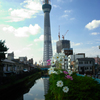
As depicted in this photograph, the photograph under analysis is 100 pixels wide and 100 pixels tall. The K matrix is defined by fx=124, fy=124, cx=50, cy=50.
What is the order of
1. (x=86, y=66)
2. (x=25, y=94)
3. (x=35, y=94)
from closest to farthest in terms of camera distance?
(x=25, y=94)
(x=35, y=94)
(x=86, y=66)

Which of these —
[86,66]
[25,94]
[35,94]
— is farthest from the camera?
[86,66]

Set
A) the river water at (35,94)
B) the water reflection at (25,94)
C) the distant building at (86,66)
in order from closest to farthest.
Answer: the water reflection at (25,94) < the river water at (35,94) < the distant building at (86,66)

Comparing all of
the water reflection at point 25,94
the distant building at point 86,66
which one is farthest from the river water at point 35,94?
the distant building at point 86,66

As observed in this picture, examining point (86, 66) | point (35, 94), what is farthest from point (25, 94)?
point (86, 66)

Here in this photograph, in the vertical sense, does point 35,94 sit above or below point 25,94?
below

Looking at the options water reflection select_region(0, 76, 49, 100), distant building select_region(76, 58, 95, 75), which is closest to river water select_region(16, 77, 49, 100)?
water reflection select_region(0, 76, 49, 100)

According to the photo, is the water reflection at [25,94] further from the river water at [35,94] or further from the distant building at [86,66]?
the distant building at [86,66]

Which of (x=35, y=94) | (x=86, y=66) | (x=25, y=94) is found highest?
(x=86, y=66)

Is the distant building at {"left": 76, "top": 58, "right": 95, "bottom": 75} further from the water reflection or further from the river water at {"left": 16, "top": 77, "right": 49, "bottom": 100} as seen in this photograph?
the water reflection

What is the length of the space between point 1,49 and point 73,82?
26743 mm

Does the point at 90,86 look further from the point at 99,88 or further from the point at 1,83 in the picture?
the point at 1,83

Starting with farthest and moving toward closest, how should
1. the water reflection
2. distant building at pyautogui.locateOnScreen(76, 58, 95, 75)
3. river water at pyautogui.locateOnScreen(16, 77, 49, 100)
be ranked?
distant building at pyautogui.locateOnScreen(76, 58, 95, 75), river water at pyautogui.locateOnScreen(16, 77, 49, 100), the water reflection

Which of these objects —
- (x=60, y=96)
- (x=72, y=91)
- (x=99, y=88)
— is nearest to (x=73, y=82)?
(x=72, y=91)

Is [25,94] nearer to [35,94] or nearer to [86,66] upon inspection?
[35,94]
